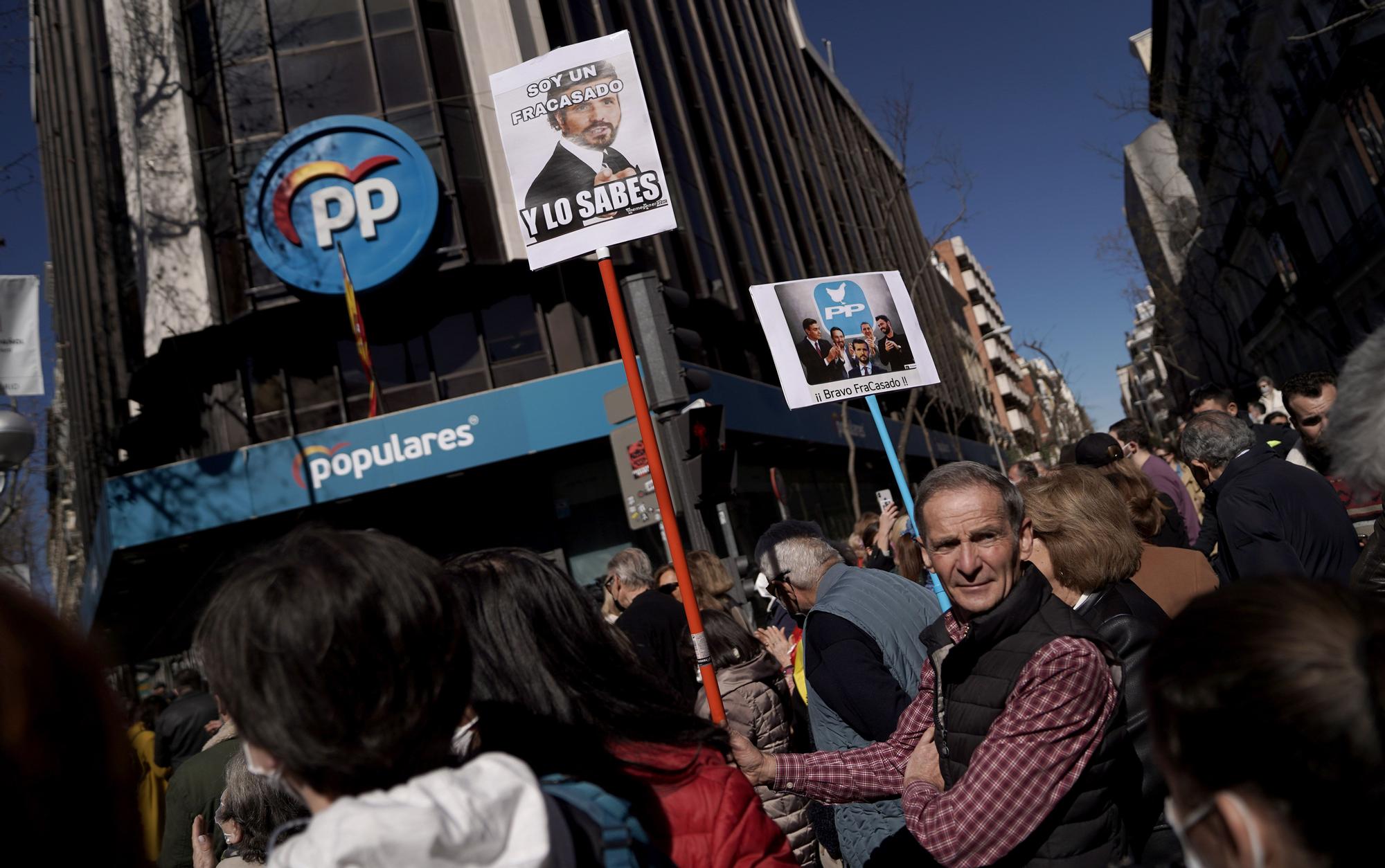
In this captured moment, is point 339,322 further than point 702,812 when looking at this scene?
Yes

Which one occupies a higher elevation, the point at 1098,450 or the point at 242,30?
the point at 242,30

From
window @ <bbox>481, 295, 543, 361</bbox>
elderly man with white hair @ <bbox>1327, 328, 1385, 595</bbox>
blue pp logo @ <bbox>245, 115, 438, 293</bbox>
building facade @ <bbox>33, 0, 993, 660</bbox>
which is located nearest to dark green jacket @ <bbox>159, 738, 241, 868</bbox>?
elderly man with white hair @ <bbox>1327, 328, 1385, 595</bbox>

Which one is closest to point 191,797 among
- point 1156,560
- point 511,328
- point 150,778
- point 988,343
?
point 150,778

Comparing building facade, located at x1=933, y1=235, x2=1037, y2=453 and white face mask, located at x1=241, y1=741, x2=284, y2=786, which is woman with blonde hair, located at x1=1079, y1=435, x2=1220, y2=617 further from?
building facade, located at x1=933, y1=235, x2=1037, y2=453

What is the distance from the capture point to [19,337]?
6508 millimetres

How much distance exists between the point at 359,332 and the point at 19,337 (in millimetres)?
9790

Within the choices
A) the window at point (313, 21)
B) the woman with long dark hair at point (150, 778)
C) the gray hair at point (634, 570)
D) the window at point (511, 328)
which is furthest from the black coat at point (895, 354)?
the window at point (313, 21)

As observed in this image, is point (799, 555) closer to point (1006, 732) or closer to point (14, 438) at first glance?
point (1006, 732)

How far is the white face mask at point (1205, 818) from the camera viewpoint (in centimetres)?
122

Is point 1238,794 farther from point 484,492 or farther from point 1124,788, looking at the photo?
point 484,492

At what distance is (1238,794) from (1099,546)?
2049mm

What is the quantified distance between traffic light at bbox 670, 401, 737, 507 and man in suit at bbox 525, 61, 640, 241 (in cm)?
202

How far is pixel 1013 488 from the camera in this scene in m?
2.83

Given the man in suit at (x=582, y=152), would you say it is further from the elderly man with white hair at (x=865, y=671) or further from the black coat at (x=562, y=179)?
the elderly man with white hair at (x=865, y=671)
